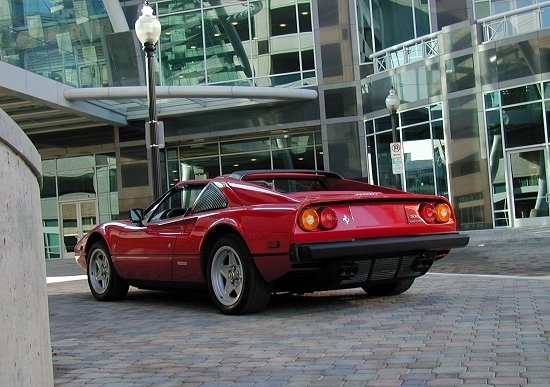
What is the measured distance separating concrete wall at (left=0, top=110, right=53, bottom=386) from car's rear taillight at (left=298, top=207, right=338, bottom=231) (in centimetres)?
278

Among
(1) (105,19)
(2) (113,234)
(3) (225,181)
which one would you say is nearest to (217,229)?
(3) (225,181)

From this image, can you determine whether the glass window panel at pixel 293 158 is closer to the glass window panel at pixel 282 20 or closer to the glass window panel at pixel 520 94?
the glass window panel at pixel 282 20

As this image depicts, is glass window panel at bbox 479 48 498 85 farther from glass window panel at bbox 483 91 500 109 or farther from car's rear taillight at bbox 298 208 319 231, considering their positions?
car's rear taillight at bbox 298 208 319 231

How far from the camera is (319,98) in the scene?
27.2 m

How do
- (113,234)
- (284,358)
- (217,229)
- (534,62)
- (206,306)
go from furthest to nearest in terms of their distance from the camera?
(534,62) → (113,234) → (206,306) → (217,229) → (284,358)

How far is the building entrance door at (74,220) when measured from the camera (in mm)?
29141

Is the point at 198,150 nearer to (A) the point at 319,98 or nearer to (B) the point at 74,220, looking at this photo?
(A) the point at 319,98

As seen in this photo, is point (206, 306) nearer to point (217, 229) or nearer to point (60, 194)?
point (217, 229)

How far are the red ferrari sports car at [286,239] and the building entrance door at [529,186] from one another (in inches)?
642

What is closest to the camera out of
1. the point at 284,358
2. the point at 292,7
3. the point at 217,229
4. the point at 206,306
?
the point at 284,358

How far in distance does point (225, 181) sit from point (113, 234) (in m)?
1.89

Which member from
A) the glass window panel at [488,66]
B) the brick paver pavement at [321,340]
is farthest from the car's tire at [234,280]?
the glass window panel at [488,66]

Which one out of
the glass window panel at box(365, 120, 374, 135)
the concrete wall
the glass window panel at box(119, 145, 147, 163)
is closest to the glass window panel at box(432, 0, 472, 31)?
the glass window panel at box(365, 120, 374, 135)

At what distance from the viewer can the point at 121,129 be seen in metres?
28.7
